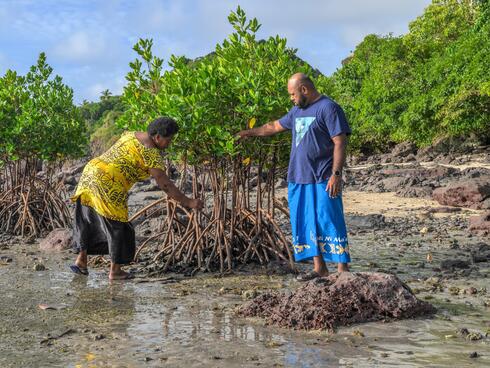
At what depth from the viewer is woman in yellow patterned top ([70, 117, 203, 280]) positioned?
7.34 meters

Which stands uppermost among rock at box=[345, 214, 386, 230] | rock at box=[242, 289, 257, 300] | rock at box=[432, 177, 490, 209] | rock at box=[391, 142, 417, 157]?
rock at box=[391, 142, 417, 157]

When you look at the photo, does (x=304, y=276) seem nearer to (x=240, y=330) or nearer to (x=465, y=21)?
(x=240, y=330)

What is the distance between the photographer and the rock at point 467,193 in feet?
47.1

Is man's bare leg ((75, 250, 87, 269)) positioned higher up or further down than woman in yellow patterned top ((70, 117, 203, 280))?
further down

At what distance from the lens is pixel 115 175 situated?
752 cm

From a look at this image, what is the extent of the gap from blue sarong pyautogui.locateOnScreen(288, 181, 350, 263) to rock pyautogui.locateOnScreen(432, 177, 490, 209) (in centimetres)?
836

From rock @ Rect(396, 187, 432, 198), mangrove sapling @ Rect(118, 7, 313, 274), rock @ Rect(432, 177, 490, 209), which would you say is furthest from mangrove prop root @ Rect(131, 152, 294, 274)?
rock @ Rect(396, 187, 432, 198)

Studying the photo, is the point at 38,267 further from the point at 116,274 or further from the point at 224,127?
the point at 224,127

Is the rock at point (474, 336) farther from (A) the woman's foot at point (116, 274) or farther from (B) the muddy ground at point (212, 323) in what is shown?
(A) the woman's foot at point (116, 274)

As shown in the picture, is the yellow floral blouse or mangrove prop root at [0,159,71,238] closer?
the yellow floral blouse

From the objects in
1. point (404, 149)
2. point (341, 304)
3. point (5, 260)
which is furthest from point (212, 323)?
point (404, 149)

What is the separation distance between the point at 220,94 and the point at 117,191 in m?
1.60

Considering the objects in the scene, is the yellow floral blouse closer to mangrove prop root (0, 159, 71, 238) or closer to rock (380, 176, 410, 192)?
mangrove prop root (0, 159, 71, 238)

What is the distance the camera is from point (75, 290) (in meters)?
7.31
